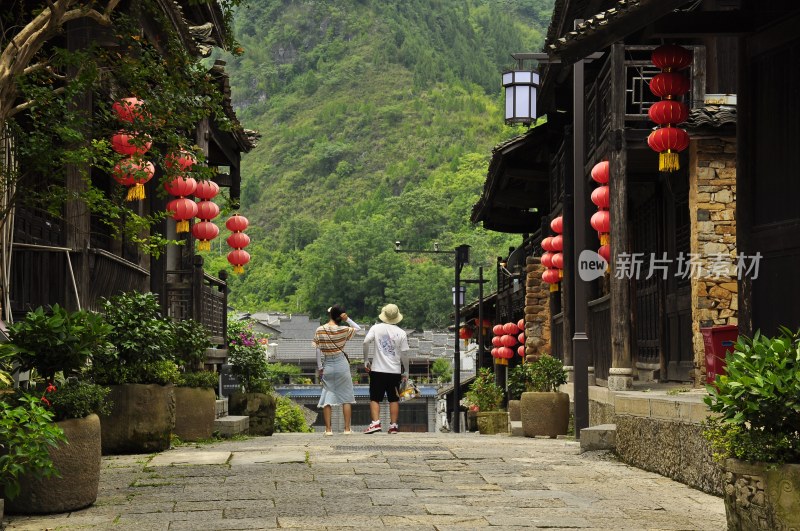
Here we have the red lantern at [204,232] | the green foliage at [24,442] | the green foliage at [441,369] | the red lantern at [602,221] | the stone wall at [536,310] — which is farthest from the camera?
the green foliage at [441,369]

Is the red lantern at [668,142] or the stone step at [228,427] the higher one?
the red lantern at [668,142]

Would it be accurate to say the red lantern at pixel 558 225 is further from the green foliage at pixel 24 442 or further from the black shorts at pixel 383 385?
the green foliage at pixel 24 442

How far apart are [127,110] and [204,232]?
906 centimetres

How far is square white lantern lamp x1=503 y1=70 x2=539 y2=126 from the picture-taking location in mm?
21891

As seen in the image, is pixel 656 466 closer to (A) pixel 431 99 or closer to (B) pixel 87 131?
(B) pixel 87 131

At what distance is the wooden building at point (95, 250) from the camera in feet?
38.5

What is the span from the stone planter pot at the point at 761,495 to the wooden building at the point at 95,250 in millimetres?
5704

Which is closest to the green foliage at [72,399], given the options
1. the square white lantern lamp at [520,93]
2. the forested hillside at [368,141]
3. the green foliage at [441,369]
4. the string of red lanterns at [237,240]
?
the string of red lanterns at [237,240]

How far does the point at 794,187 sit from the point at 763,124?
71 cm

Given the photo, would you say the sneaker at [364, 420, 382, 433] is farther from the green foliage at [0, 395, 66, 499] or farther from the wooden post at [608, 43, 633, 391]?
the green foliage at [0, 395, 66, 499]

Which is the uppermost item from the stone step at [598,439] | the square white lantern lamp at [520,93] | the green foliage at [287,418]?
the square white lantern lamp at [520,93]

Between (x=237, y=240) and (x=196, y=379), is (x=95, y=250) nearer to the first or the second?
(x=196, y=379)

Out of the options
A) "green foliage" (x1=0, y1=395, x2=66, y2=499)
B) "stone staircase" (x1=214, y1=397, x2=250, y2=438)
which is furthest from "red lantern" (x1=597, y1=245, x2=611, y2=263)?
"green foliage" (x1=0, y1=395, x2=66, y2=499)

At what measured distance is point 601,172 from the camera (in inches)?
623
